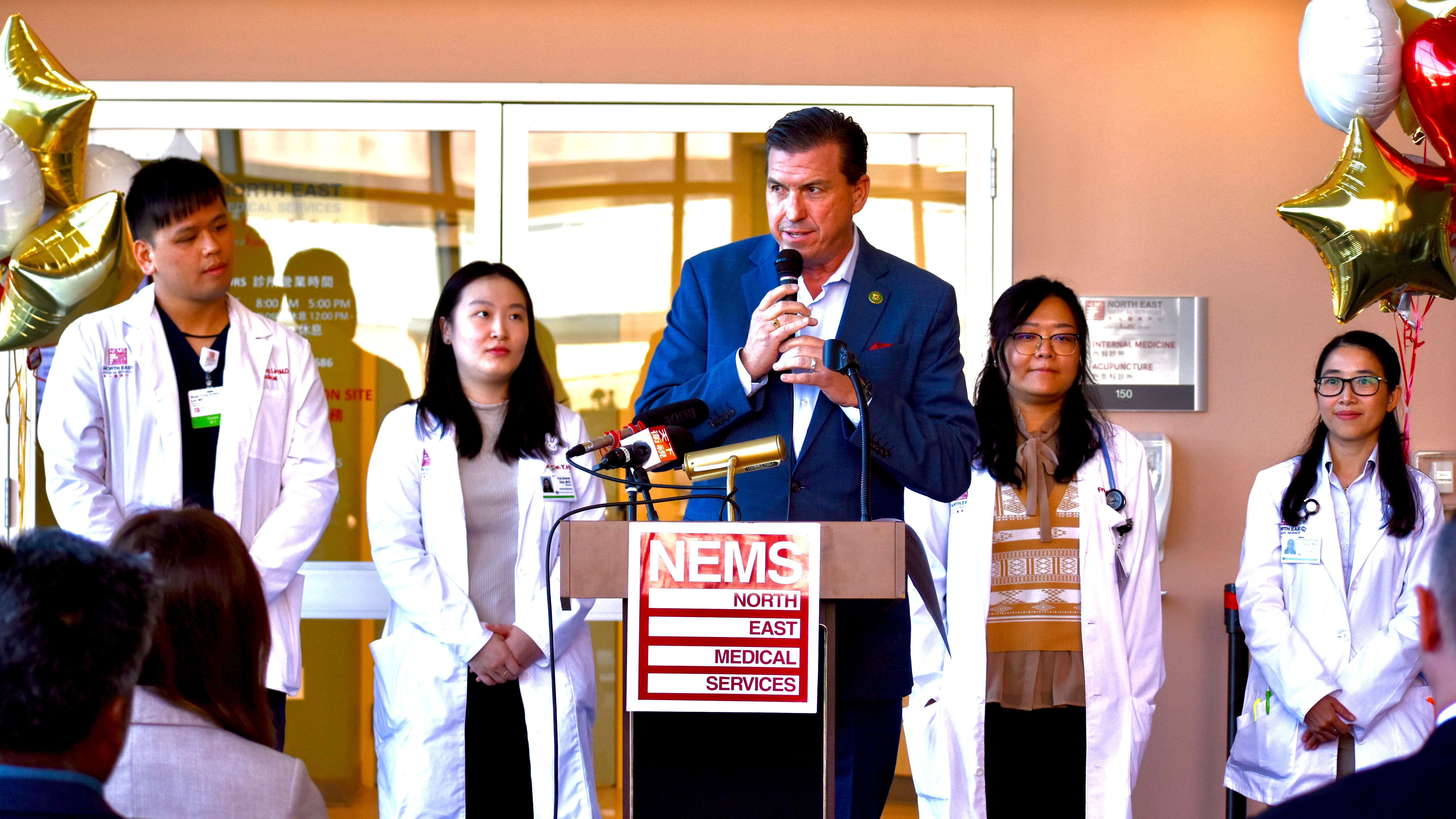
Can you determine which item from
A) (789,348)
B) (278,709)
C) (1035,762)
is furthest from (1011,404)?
(278,709)

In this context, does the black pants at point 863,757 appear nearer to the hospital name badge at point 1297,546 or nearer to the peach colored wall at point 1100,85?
the hospital name badge at point 1297,546

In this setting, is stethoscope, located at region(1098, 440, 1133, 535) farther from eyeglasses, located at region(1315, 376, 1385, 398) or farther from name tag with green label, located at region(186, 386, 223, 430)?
name tag with green label, located at region(186, 386, 223, 430)

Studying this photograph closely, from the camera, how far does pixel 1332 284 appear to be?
3000 millimetres

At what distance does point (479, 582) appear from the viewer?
3107 mm

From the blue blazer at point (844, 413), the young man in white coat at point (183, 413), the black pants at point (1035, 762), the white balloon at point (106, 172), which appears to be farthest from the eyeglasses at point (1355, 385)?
the white balloon at point (106, 172)

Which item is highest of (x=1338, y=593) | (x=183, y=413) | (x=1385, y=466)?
(x=183, y=413)

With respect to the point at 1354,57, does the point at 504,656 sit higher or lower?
lower

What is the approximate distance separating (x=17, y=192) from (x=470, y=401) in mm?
1170

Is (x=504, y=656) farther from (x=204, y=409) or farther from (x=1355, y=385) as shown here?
(x=1355, y=385)

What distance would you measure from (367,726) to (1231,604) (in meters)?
2.75

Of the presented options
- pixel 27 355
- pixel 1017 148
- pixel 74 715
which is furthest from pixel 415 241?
pixel 74 715

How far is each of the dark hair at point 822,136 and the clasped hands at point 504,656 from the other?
142 cm

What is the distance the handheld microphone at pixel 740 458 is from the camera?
5.97ft

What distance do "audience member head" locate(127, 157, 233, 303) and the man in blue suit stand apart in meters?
1.33
